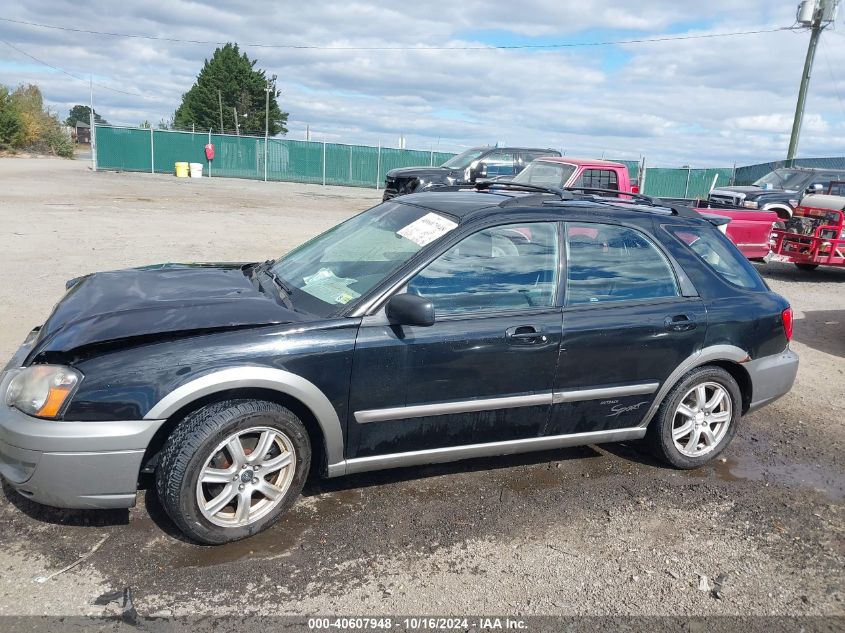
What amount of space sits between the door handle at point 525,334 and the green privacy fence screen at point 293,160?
99.1ft

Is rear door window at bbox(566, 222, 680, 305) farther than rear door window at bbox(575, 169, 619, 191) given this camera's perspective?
No

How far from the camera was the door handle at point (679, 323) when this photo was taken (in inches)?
165

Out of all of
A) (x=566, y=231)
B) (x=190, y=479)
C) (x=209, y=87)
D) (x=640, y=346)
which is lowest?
(x=190, y=479)

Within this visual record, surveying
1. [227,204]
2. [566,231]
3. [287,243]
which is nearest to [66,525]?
[566,231]

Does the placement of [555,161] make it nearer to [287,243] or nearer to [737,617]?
[287,243]

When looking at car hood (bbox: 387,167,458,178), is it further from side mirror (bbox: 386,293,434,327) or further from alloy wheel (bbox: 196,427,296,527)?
alloy wheel (bbox: 196,427,296,527)

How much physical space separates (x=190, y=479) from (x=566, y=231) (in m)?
2.47

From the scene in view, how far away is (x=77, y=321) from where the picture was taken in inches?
134

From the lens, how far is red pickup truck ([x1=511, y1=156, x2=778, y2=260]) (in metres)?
11.6

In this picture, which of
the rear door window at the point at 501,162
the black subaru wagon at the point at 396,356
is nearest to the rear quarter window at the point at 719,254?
the black subaru wagon at the point at 396,356

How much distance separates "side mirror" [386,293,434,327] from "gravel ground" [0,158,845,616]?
→ 1.10 metres

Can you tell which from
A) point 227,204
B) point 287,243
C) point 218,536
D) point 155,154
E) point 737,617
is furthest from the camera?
point 155,154

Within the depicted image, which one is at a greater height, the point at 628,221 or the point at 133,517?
the point at 628,221

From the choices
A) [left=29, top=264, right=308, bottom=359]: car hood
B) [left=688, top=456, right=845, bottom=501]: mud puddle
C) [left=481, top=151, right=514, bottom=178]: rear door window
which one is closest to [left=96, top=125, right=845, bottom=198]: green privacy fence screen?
[left=481, top=151, right=514, bottom=178]: rear door window
